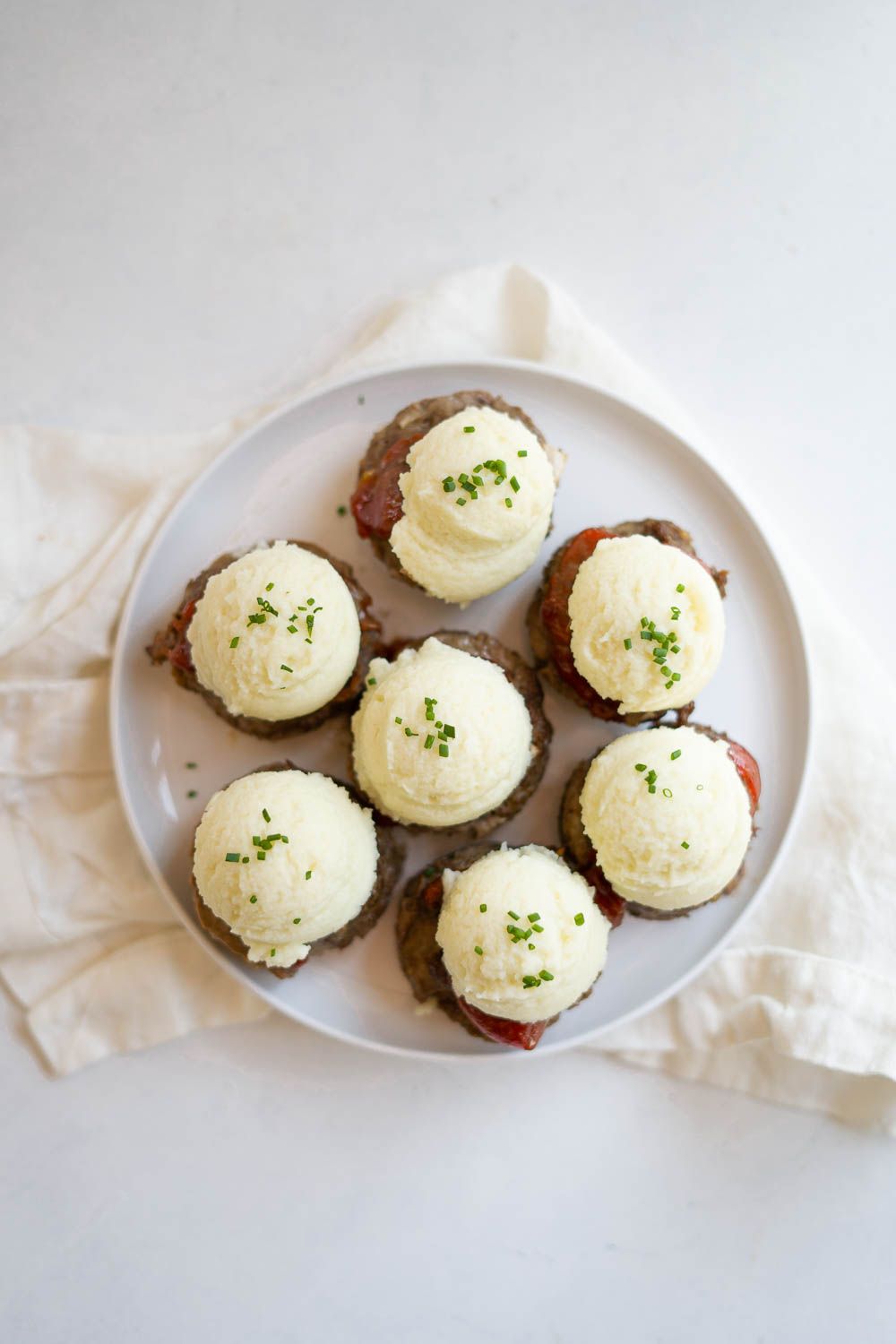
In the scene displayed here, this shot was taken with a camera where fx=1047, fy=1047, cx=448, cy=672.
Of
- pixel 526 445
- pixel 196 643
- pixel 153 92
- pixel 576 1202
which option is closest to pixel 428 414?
pixel 526 445

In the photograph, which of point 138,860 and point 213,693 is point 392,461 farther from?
point 138,860

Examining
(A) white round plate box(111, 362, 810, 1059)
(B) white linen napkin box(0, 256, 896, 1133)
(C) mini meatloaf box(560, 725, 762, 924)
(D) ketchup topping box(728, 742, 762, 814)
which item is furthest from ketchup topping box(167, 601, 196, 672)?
(D) ketchup topping box(728, 742, 762, 814)

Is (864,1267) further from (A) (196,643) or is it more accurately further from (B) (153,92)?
(B) (153,92)

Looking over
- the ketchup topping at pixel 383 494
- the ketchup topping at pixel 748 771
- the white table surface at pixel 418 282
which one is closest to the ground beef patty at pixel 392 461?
the ketchup topping at pixel 383 494

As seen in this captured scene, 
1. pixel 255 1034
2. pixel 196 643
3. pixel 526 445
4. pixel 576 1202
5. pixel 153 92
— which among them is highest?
pixel 153 92

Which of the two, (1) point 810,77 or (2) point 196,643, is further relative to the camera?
(1) point 810,77

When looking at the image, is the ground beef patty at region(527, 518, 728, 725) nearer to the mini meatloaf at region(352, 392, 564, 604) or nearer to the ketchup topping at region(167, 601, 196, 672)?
the mini meatloaf at region(352, 392, 564, 604)

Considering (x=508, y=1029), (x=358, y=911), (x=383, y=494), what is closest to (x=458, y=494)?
(x=383, y=494)
